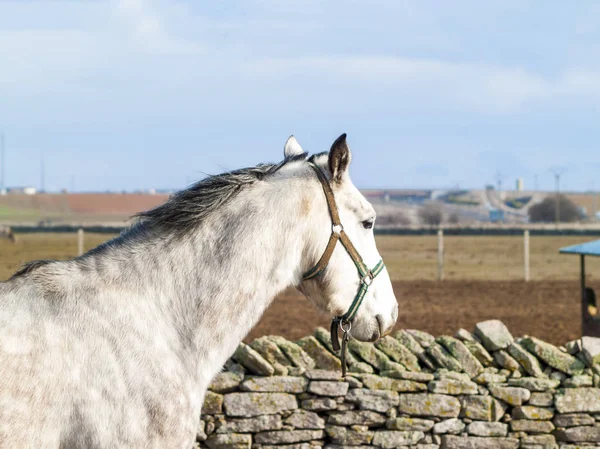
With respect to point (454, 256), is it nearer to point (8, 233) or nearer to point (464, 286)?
point (464, 286)

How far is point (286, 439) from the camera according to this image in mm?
6309

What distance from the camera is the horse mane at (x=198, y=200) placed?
346 cm

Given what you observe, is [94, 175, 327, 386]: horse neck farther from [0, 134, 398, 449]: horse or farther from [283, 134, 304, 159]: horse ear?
[283, 134, 304, 159]: horse ear

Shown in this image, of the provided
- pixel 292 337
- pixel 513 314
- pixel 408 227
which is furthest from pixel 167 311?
pixel 408 227

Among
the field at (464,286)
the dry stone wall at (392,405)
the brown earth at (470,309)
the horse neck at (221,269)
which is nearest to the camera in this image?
the horse neck at (221,269)

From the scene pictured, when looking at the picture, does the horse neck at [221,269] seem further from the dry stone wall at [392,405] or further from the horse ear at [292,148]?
the dry stone wall at [392,405]

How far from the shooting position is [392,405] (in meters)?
6.35

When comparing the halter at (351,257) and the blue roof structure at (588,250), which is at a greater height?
the blue roof structure at (588,250)

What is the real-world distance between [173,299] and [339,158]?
931 millimetres

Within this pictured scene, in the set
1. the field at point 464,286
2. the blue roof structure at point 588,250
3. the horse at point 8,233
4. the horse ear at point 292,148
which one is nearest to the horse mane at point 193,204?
the horse ear at point 292,148

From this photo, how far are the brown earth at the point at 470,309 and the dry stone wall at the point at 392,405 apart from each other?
610 centimetres

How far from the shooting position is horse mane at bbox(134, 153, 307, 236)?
3457 mm

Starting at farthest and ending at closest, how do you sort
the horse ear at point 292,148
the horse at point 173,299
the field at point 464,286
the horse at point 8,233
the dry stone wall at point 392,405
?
the horse at point 8,233, the field at point 464,286, the dry stone wall at point 392,405, the horse ear at point 292,148, the horse at point 173,299

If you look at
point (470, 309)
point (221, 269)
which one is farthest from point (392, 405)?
point (470, 309)
